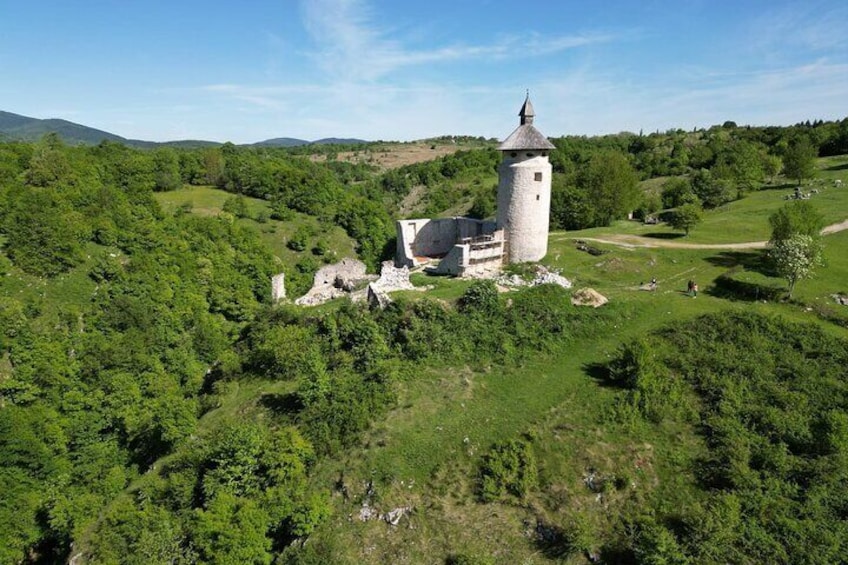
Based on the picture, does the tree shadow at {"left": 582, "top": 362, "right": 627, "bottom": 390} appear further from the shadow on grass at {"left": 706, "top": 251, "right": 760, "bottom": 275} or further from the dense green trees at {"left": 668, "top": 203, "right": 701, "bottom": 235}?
the dense green trees at {"left": 668, "top": 203, "right": 701, "bottom": 235}

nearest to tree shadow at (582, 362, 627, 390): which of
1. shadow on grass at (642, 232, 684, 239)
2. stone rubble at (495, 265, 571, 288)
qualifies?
stone rubble at (495, 265, 571, 288)

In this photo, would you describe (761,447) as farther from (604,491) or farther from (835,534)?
(604,491)

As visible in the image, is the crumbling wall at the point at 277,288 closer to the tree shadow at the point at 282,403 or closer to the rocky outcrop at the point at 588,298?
the tree shadow at the point at 282,403

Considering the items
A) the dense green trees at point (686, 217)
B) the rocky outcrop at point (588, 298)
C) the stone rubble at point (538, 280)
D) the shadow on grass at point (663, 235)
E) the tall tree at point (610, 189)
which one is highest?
the tall tree at point (610, 189)

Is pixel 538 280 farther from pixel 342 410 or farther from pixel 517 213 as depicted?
pixel 342 410

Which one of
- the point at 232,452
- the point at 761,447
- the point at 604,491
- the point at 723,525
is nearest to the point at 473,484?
the point at 604,491

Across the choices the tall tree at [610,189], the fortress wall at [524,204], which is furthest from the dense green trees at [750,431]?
the tall tree at [610,189]

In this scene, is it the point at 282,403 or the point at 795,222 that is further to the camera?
the point at 795,222

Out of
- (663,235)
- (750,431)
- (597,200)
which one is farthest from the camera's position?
(597,200)

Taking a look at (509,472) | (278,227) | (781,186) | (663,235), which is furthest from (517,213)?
(781,186)
